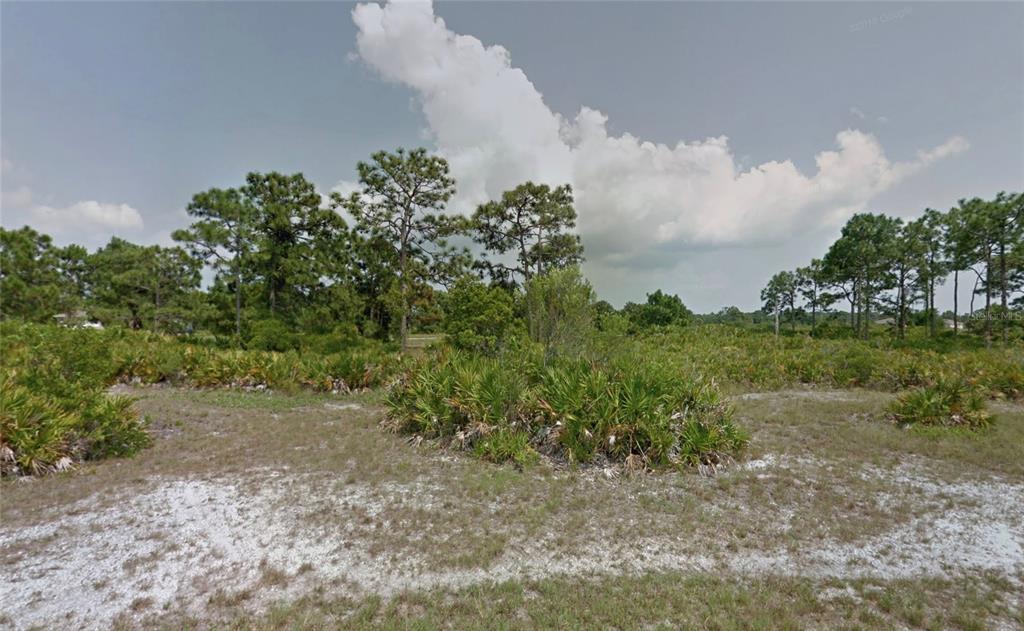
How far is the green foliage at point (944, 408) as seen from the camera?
8.82 meters

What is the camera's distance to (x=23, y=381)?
7.29 meters

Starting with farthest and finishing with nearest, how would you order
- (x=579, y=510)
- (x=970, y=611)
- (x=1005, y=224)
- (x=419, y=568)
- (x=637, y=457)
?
1. (x=1005, y=224)
2. (x=637, y=457)
3. (x=579, y=510)
4. (x=419, y=568)
5. (x=970, y=611)

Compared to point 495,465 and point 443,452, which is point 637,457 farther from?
point 443,452

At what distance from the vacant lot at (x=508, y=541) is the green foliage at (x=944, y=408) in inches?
53.5

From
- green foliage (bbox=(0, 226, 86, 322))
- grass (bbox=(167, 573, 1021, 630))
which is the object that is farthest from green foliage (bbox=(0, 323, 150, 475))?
green foliage (bbox=(0, 226, 86, 322))

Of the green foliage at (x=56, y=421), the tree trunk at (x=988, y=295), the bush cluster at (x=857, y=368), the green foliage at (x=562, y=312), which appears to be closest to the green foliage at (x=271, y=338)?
the green foliage at (x=56, y=421)

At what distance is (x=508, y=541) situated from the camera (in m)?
4.37

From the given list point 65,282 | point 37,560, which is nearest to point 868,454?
point 37,560

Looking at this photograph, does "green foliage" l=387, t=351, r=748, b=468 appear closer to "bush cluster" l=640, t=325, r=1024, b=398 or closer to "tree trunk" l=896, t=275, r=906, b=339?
"bush cluster" l=640, t=325, r=1024, b=398

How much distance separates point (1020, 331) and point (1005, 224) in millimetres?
7271

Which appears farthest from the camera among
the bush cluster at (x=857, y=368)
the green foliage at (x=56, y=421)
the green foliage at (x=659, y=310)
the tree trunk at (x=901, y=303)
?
the green foliage at (x=659, y=310)

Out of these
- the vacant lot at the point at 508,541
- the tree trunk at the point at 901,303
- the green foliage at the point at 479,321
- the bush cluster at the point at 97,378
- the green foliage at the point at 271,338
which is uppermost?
the tree trunk at the point at 901,303

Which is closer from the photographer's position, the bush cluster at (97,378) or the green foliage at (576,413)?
the bush cluster at (97,378)

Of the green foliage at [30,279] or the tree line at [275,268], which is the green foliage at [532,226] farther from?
the green foliage at [30,279]
